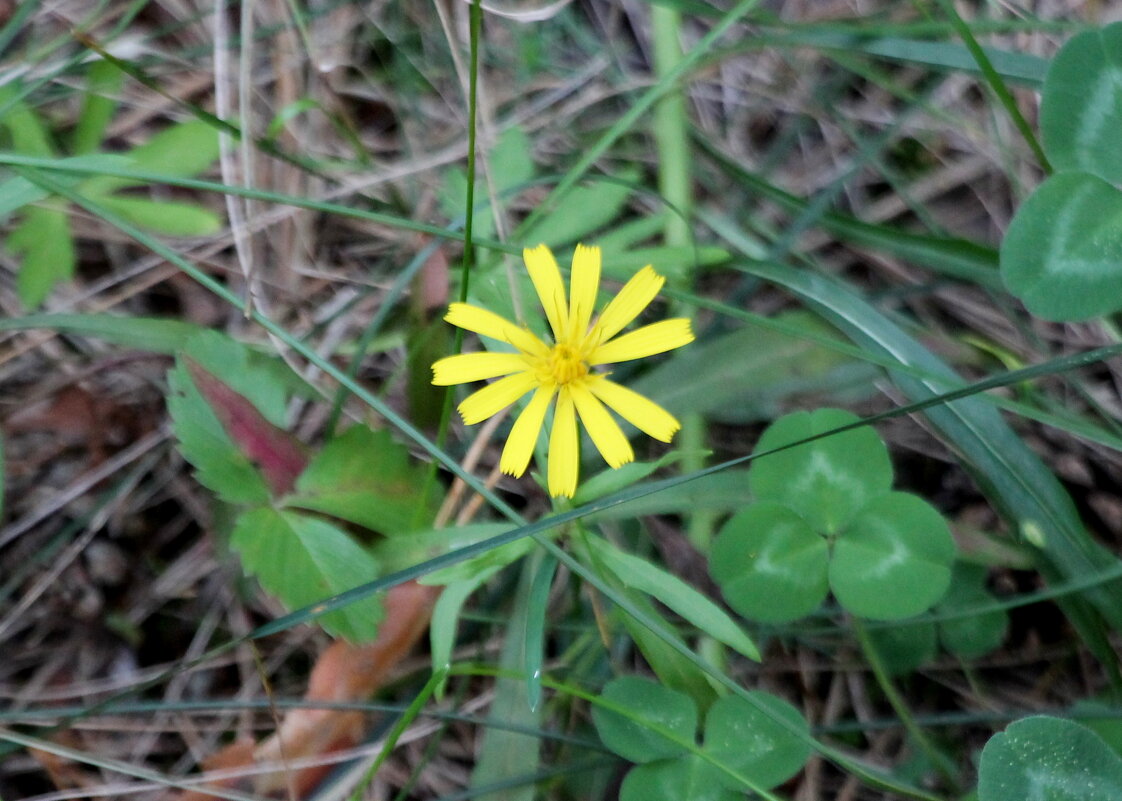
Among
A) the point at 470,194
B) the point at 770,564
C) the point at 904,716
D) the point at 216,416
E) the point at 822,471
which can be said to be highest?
the point at 470,194

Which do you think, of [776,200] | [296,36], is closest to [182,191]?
[296,36]

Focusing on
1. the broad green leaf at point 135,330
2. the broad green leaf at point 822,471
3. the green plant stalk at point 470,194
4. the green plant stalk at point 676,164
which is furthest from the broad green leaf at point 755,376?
the broad green leaf at point 135,330

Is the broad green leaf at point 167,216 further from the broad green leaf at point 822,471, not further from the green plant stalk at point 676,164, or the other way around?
the broad green leaf at point 822,471

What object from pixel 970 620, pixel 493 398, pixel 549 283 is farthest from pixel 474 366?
pixel 970 620

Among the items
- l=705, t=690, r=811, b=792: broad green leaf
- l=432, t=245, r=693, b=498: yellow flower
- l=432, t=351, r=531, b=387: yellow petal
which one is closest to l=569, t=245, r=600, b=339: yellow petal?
l=432, t=245, r=693, b=498: yellow flower

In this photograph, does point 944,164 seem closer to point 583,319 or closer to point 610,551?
point 583,319

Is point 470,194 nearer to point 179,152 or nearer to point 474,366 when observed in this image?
point 474,366

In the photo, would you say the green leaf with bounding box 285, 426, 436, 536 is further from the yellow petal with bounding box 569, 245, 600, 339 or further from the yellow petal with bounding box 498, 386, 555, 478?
the yellow petal with bounding box 569, 245, 600, 339
